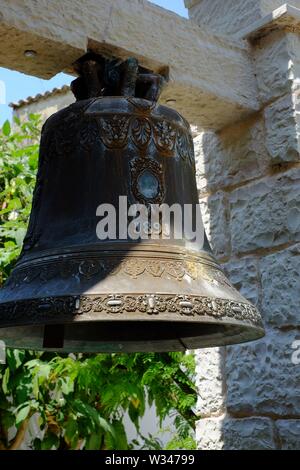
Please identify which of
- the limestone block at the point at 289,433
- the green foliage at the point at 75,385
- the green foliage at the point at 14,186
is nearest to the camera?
the limestone block at the point at 289,433

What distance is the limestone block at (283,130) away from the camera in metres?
2.19

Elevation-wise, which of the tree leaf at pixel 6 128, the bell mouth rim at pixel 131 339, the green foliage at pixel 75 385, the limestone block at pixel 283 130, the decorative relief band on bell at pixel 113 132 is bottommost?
the bell mouth rim at pixel 131 339

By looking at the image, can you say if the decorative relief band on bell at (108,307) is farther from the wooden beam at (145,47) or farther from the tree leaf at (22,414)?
the tree leaf at (22,414)

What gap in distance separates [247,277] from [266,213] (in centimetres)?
24

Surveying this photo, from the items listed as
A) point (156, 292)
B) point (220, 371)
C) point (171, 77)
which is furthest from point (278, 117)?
point (156, 292)

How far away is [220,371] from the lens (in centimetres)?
237

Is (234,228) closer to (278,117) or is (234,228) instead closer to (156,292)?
(278,117)

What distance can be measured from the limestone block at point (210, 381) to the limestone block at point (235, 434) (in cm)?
4

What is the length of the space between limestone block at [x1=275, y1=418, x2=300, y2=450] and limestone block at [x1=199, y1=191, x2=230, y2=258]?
639mm

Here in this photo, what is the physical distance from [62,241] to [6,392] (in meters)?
2.10

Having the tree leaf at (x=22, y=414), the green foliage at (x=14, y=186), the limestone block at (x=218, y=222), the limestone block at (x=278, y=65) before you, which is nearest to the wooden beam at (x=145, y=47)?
the limestone block at (x=278, y=65)

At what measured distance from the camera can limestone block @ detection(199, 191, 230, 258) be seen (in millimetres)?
2402

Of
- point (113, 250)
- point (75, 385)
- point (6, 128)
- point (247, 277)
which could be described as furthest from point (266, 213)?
point (6, 128)

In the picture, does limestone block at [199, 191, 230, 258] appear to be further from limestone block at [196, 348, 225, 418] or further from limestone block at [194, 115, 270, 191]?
limestone block at [196, 348, 225, 418]
